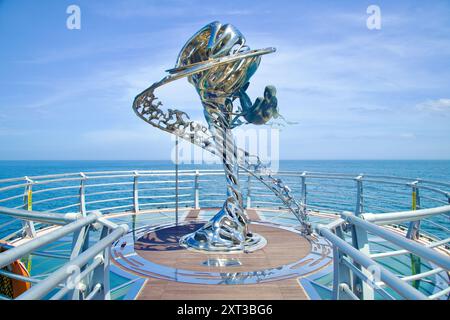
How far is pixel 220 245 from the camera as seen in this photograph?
4363mm

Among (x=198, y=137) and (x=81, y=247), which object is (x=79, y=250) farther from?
(x=198, y=137)

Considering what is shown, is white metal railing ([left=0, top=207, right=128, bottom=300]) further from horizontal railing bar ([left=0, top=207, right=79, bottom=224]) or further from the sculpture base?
the sculpture base

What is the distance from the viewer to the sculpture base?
4.30 m

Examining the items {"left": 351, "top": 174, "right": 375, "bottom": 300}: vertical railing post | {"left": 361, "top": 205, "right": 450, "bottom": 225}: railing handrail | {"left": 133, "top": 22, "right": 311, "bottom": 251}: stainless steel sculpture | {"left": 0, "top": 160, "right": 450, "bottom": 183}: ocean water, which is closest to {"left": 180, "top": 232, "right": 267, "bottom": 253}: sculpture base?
{"left": 133, "top": 22, "right": 311, "bottom": 251}: stainless steel sculpture

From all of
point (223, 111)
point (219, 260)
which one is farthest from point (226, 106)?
point (219, 260)

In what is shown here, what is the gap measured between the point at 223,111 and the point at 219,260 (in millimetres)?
2075

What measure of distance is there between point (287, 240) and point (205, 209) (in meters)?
2.84

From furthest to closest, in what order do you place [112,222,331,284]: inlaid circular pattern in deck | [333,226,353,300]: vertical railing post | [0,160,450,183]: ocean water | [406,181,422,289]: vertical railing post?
[0,160,450,183]: ocean water → [406,181,422,289]: vertical railing post → [112,222,331,284]: inlaid circular pattern in deck → [333,226,353,300]: vertical railing post

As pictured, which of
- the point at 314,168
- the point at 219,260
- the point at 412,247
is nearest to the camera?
the point at 412,247

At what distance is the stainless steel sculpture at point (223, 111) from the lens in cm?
414
